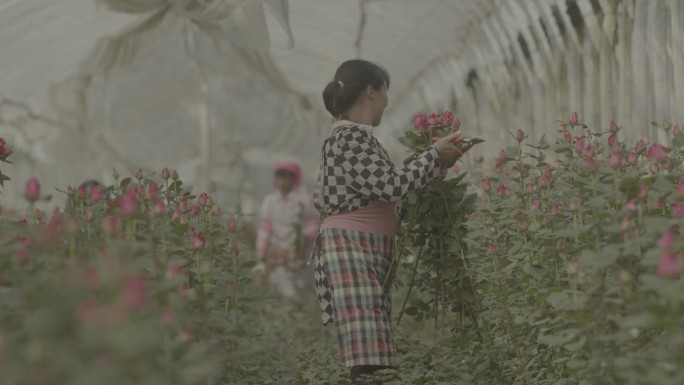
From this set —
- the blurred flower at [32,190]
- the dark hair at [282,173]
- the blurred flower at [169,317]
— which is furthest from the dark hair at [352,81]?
the dark hair at [282,173]

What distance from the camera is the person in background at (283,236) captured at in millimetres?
9969

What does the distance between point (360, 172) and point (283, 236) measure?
5847mm

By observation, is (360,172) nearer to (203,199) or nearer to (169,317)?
(203,199)

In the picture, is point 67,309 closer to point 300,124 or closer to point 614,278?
point 614,278

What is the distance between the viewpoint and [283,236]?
10117mm

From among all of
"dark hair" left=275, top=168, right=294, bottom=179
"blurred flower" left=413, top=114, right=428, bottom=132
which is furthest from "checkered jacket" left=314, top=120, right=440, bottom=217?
"dark hair" left=275, top=168, right=294, bottom=179

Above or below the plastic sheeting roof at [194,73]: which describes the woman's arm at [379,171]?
below

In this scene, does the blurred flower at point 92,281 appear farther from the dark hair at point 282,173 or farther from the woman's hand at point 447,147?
the dark hair at point 282,173

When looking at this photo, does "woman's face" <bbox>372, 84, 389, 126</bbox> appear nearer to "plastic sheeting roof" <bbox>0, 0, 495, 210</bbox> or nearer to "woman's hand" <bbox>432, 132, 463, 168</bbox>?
"woman's hand" <bbox>432, 132, 463, 168</bbox>

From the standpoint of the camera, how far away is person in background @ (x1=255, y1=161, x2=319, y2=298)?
997cm

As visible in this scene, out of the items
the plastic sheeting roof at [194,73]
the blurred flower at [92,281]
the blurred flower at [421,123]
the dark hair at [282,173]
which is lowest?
the blurred flower at [92,281]

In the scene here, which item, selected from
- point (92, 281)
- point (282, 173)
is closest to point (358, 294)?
point (92, 281)

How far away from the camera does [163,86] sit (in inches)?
736

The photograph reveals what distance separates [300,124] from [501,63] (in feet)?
34.5
